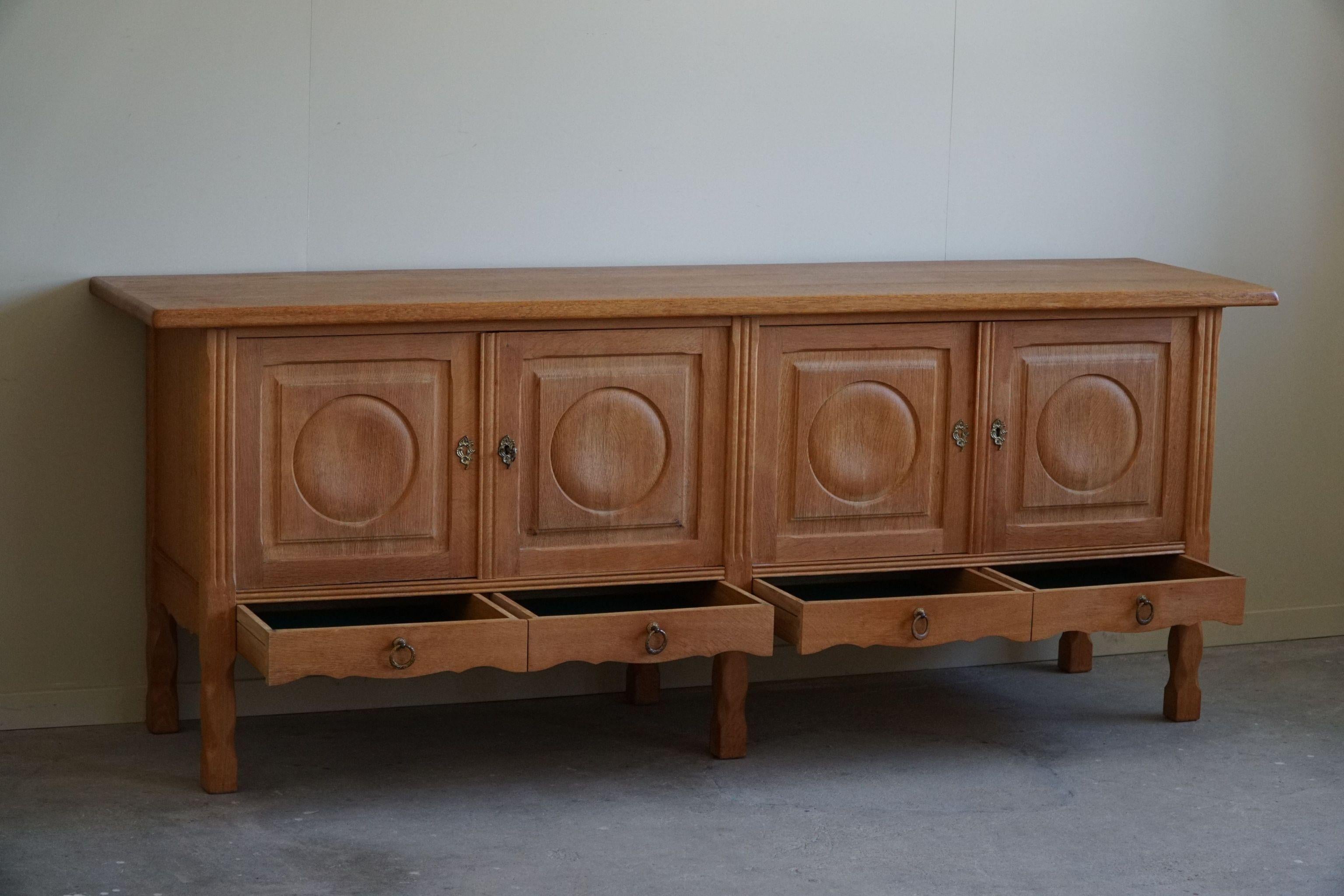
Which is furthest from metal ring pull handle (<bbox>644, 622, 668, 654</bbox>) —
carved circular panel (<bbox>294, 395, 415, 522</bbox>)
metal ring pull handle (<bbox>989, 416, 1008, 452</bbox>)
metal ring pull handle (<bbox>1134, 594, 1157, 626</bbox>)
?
metal ring pull handle (<bbox>1134, 594, 1157, 626</bbox>)

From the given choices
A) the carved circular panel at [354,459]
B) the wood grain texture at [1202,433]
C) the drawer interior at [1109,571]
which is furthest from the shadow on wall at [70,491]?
the wood grain texture at [1202,433]

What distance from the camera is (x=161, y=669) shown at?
3314 mm

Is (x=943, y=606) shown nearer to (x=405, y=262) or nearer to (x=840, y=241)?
(x=840, y=241)

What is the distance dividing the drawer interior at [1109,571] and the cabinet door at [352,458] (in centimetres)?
114

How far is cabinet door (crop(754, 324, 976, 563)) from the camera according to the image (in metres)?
3.18

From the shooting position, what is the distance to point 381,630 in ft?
9.47

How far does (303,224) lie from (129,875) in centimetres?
129

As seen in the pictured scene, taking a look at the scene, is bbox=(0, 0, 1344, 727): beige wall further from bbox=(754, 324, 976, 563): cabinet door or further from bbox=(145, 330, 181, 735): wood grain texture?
bbox=(754, 324, 976, 563): cabinet door

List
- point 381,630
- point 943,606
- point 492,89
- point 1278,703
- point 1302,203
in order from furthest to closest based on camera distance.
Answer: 1. point 1302,203
2. point 1278,703
3. point 492,89
4. point 943,606
5. point 381,630

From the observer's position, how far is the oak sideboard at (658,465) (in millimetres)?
2922

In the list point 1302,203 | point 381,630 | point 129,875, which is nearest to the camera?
point 129,875

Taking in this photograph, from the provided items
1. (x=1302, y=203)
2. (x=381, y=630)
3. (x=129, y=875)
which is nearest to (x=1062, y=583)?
(x=1302, y=203)

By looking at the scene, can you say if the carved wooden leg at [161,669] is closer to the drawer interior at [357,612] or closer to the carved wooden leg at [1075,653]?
the drawer interior at [357,612]

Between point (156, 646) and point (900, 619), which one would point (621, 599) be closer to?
point (900, 619)
